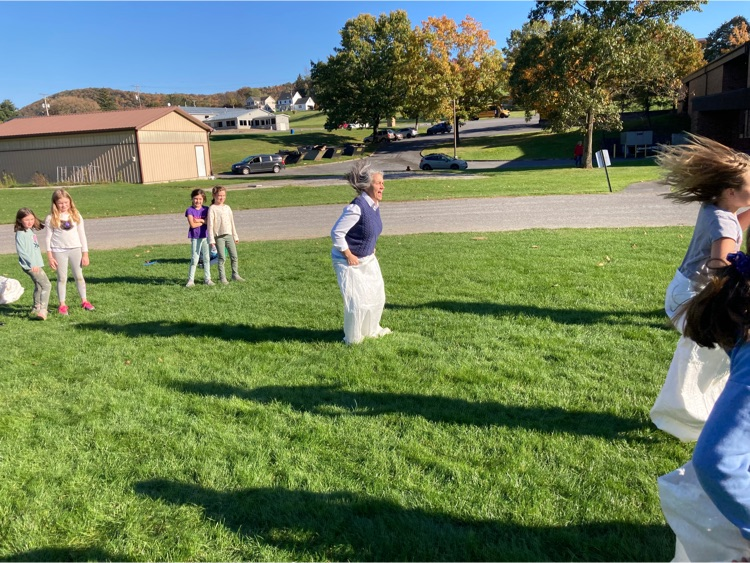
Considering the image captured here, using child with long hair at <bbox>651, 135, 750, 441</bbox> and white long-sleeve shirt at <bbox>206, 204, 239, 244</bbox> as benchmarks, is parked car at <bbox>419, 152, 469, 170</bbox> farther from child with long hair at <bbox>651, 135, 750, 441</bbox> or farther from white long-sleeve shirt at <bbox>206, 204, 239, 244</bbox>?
child with long hair at <bbox>651, 135, 750, 441</bbox>

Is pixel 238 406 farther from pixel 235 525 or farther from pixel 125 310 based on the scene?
pixel 125 310

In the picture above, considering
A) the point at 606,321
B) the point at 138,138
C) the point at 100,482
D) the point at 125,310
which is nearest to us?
the point at 100,482

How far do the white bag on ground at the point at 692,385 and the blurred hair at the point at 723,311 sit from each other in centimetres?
181

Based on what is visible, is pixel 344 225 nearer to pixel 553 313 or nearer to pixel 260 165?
pixel 553 313

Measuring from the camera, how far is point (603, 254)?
1001cm

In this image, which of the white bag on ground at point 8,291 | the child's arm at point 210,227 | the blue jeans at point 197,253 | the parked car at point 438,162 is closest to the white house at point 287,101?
the parked car at point 438,162

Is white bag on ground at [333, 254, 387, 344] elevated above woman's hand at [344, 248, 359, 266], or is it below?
below

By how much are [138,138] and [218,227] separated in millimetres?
36375

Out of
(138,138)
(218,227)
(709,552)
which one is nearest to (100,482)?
(709,552)

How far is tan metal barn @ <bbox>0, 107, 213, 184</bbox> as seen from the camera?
42094 mm

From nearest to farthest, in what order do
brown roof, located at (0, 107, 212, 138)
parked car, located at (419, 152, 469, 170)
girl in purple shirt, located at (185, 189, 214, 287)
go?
girl in purple shirt, located at (185, 189, 214, 287), parked car, located at (419, 152, 469, 170), brown roof, located at (0, 107, 212, 138)

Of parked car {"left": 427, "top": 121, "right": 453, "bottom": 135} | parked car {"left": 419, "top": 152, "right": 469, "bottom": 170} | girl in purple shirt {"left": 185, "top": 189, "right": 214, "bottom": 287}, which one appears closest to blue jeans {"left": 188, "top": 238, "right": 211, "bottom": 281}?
girl in purple shirt {"left": 185, "top": 189, "right": 214, "bottom": 287}

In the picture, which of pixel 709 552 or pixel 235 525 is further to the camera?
pixel 235 525

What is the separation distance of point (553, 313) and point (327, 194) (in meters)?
19.5
